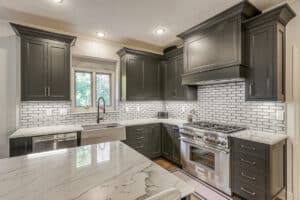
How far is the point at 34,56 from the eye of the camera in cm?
285

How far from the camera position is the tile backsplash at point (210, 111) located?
2.55 meters

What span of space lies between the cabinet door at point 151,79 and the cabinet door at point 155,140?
2.62ft

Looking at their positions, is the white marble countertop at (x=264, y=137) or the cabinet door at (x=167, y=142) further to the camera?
the cabinet door at (x=167, y=142)

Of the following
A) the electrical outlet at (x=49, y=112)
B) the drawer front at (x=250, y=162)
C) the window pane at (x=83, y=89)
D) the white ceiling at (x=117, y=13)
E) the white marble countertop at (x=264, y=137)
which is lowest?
the drawer front at (x=250, y=162)

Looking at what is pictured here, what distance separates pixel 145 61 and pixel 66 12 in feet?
6.49

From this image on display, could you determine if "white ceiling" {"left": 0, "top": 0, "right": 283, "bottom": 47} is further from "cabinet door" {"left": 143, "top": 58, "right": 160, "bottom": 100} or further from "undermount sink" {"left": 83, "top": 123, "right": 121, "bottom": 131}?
"undermount sink" {"left": 83, "top": 123, "right": 121, "bottom": 131}

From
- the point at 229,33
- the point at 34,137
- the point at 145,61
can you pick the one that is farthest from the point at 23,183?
the point at 145,61

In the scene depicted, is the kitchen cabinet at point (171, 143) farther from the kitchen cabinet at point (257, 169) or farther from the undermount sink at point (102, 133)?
the kitchen cabinet at point (257, 169)

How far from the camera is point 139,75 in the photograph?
4031 millimetres

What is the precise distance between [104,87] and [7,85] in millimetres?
1791

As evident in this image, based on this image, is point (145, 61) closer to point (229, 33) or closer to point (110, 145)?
point (229, 33)

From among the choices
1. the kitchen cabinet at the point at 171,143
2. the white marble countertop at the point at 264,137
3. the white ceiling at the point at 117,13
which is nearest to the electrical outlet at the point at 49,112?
the white ceiling at the point at 117,13

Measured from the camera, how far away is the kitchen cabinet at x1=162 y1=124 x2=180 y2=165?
3.45 meters

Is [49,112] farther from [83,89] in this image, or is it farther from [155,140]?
[155,140]
